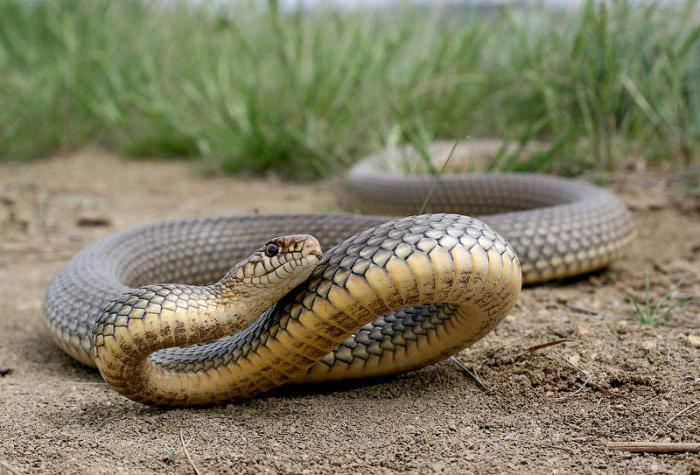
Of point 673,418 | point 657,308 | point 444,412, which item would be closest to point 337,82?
point 657,308

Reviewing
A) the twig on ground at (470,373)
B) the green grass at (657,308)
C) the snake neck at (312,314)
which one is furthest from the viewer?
the green grass at (657,308)

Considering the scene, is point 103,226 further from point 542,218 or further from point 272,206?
point 542,218

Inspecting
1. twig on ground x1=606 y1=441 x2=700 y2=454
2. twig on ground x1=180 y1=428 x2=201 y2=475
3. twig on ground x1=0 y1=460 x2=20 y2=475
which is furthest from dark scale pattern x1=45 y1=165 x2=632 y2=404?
twig on ground x1=606 y1=441 x2=700 y2=454

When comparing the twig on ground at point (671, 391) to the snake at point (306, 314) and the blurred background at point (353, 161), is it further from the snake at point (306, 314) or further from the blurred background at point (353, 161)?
the snake at point (306, 314)

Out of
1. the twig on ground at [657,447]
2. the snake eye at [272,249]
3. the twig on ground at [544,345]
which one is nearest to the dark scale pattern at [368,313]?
the snake eye at [272,249]

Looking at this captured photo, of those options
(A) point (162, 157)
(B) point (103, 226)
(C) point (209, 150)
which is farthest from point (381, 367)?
(A) point (162, 157)

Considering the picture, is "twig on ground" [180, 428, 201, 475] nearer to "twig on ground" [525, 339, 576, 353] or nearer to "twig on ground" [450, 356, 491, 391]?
"twig on ground" [450, 356, 491, 391]

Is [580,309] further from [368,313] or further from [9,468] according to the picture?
[9,468]
